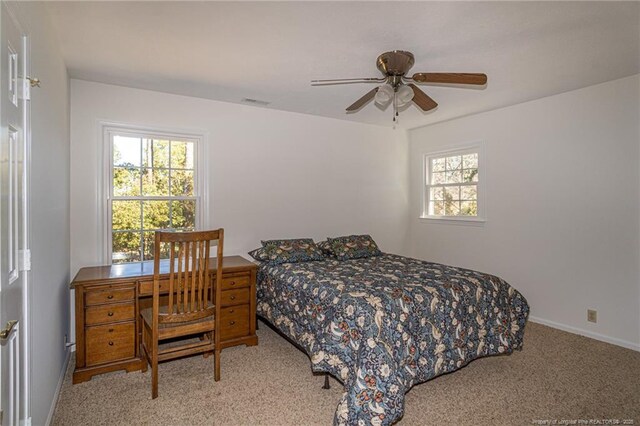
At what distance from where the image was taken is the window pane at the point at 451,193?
470 cm

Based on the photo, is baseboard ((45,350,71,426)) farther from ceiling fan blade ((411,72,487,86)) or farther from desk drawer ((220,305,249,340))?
ceiling fan blade ((411,72,487,86))

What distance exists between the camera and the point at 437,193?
5.01 metres

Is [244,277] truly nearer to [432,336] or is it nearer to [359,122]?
[432,336]

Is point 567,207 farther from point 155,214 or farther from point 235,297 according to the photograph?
point 155,214

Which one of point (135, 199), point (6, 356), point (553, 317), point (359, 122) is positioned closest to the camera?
point (6, 356)

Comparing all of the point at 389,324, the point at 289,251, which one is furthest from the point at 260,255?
the point at 389,324

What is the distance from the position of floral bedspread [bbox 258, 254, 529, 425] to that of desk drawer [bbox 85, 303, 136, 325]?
119 cm

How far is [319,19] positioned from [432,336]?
2.20m

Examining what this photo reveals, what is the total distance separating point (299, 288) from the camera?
9.61 ft

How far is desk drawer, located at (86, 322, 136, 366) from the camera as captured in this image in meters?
2.60

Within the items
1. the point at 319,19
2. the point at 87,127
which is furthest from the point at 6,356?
the point at 87,127

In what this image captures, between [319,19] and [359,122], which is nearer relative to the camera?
[319,19]

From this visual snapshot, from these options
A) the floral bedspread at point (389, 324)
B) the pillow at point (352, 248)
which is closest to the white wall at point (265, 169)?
the pillow at point (352, 248)

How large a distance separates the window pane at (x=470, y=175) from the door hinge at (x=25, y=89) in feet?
14.4
